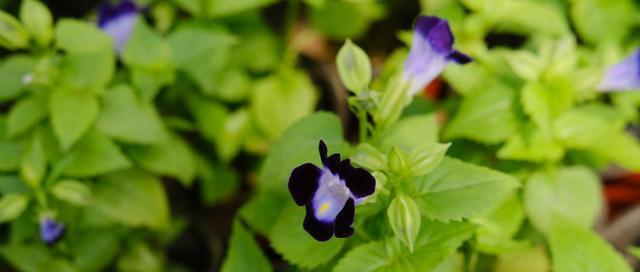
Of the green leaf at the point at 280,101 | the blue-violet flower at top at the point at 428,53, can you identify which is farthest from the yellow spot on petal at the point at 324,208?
the green leaf at the point at 280,101

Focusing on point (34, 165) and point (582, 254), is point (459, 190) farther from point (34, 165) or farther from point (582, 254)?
point (34, 165)

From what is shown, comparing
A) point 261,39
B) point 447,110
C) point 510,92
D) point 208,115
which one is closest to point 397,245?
point 510,92

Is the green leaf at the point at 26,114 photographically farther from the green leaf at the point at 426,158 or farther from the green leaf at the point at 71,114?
the green leaf at the point at 426,158

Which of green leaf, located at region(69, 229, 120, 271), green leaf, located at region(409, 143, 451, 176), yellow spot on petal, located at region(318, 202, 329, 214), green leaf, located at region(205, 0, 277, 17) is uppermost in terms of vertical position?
green leaf, located at region(409, 143, 451, 176)

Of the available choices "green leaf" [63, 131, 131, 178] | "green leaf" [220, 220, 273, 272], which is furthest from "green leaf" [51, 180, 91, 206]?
"green leaf" [220, 220, 273, 272]

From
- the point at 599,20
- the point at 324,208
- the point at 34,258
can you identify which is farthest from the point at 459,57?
the point at 34,258

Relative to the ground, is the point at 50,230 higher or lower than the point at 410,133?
lower

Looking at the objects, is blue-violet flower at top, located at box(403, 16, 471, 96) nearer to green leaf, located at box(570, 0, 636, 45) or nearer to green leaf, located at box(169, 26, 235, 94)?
green leaf, located at box(169, 26, 235, 94)
